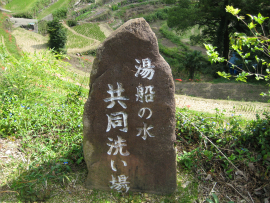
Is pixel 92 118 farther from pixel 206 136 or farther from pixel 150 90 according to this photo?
pixel 206 136

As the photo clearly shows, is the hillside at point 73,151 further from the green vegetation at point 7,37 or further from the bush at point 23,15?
the bush at point 23,15

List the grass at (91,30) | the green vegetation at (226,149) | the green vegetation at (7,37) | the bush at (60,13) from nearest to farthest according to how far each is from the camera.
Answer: the green vegetation at (226,149)
the green vegetation at (7,37)
the grass at (91,30)
the bush at (60,13)

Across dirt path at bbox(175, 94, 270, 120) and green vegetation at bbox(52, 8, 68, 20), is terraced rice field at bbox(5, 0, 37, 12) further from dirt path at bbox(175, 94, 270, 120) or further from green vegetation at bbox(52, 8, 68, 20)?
dirt path at bbox(175, 94, 270, 120)

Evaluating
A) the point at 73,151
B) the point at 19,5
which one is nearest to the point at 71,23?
the point at 19,5

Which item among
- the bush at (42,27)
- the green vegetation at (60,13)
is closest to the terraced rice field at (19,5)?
the bush at (42,27)

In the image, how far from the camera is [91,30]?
20.2m

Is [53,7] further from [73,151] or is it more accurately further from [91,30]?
[73,151]

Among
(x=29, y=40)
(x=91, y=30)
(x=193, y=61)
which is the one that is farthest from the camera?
(x=91, y=30)

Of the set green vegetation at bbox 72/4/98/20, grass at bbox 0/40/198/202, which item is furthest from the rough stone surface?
green vegetation at bbox 72/4/98/20

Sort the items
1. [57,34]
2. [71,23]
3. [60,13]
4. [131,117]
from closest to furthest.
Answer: [131,117] < [57,34] < [60,13] < [71,23]

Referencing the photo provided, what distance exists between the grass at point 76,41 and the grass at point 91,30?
101 cm

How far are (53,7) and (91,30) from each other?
3811 millimetres

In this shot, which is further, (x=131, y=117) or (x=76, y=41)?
(x=76, y=41)

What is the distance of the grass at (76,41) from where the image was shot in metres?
17.1
